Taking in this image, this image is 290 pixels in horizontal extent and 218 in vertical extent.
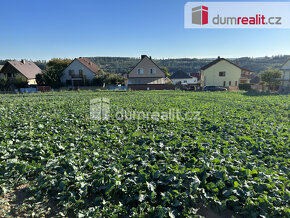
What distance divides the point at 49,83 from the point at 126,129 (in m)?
37.2

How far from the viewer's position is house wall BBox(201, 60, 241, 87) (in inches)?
1649

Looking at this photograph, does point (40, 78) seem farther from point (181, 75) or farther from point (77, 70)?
point (181, 75)

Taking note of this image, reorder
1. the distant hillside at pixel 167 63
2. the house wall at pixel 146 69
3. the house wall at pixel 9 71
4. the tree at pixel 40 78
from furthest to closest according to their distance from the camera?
the distant hillside at pixel 167 63, the house wall at pixel 146 69, the house wall at pixel 9 71, the tree at pixel 40 78

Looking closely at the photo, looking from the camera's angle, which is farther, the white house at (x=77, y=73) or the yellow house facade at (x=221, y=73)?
the white house at (x=77, y=73)

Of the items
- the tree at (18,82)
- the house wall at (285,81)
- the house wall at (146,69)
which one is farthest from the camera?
the house wall at (146,69)

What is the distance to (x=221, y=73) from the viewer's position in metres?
42.5

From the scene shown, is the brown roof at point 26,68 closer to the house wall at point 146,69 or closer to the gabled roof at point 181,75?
the house wall at point 146,69

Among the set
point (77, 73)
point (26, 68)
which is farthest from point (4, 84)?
point (77, 73)

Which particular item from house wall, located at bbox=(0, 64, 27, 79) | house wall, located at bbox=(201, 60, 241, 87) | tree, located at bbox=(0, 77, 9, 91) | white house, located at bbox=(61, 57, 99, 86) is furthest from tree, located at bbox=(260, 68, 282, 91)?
house wall, located at bbox=(0, 64, 27, 79)

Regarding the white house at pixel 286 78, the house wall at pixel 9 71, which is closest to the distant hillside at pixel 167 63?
the house wall at pixel 9 71

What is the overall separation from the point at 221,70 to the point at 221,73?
72 centimetres

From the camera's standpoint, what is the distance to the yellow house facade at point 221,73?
41.8m

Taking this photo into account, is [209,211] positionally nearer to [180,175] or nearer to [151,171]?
[180,175]

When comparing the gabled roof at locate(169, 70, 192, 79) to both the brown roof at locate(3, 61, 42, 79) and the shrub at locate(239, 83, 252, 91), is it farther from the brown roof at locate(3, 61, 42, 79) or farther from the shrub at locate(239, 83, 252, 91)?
the brown roof at locate(3, 61, 42, 79)
